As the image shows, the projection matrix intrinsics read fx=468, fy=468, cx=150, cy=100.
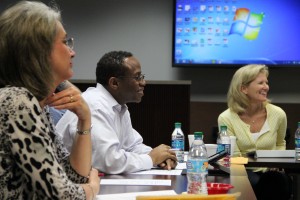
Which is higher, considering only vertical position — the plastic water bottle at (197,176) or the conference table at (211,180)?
the plastic water bottle at (197,176)

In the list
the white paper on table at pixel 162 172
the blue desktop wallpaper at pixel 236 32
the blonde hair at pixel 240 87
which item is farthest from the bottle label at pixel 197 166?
the blue desktop wallpaper at pixel 236 32

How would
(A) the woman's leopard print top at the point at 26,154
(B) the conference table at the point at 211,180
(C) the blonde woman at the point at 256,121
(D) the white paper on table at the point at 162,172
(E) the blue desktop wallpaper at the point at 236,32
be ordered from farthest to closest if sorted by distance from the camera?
(E) the blue desktop wallpaper at the point at 236,32, (C) the blonde woman at the point at 256,121, (D) the white paper on table at the point at 162,172, (B) the conference table at the point at 211,180, (A) the woman's leopard print top at the point at 26,154

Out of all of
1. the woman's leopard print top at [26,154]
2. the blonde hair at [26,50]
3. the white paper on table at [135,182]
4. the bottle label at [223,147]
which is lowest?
the bottle label at [223,147]

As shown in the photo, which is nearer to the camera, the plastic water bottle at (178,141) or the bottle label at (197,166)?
the bottle label at (197,166)

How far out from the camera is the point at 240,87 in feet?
12.5

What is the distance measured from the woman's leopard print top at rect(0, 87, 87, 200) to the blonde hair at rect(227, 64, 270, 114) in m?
2.59

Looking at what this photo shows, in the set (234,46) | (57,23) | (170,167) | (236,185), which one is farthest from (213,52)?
(57,23)

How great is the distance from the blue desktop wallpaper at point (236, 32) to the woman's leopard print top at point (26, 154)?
3.69m

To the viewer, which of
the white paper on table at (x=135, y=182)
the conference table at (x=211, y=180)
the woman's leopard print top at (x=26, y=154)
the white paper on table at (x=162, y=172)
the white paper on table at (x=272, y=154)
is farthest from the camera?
the white paper on table at (x=272, y=154)

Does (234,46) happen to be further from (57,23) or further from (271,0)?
(57,23)

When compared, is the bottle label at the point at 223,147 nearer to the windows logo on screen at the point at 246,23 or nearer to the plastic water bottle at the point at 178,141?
the plastic water bottle at the point at 178,141

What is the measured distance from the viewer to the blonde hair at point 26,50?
1.40 meters

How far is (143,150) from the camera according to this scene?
2.89 meters

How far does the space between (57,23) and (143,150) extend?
4.96 feet
